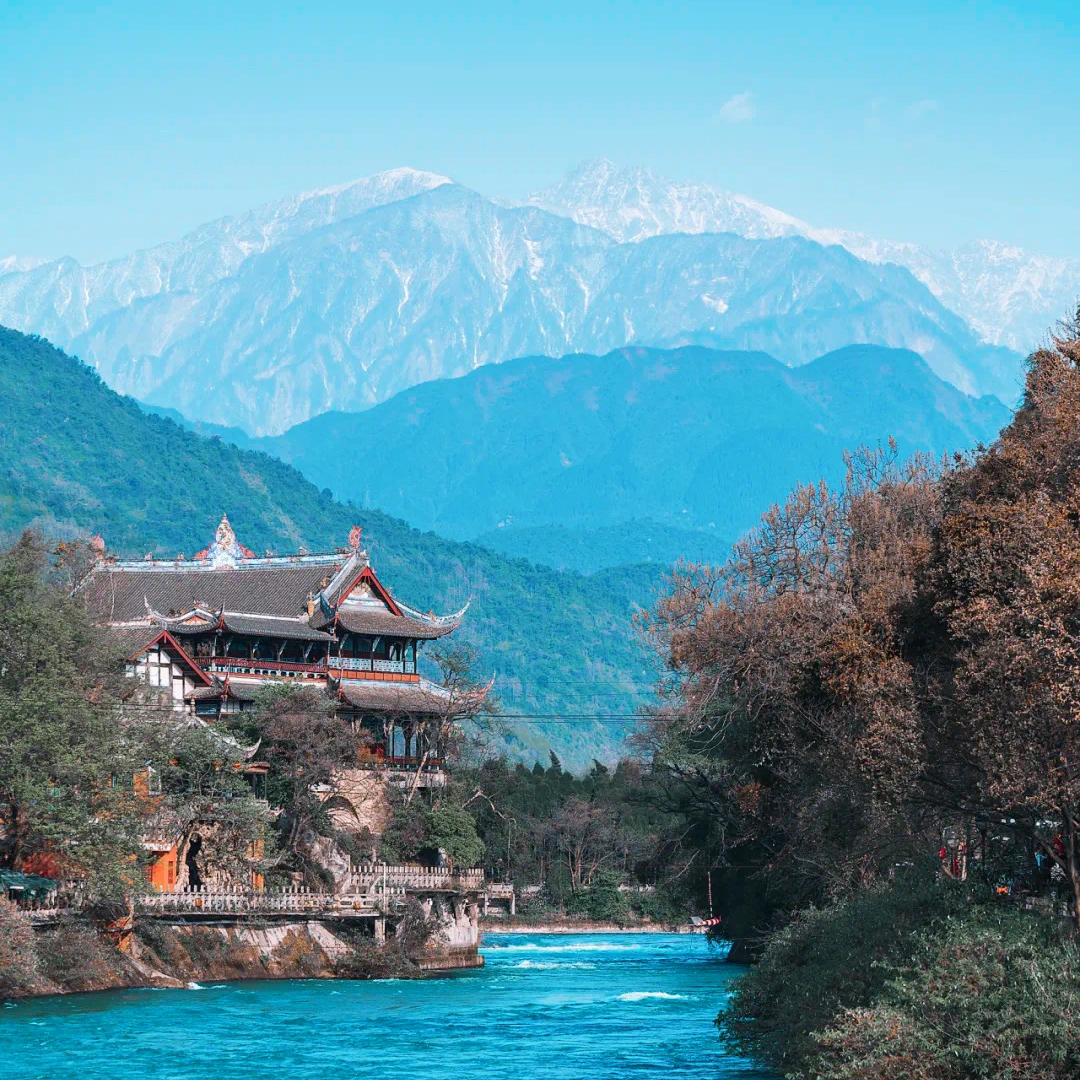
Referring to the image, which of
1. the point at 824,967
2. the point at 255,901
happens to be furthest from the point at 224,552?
the point at 824,967

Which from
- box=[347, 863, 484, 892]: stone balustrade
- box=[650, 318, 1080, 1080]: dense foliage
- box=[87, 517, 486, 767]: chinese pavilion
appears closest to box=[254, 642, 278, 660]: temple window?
box=[87, 517, 486, 767]: chinese pavilion

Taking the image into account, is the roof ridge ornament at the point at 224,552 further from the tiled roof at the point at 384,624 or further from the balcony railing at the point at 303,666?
the balcony railing at the point at 303,666

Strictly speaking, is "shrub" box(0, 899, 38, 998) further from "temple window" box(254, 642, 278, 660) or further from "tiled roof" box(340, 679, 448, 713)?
"temple window" box(254, 642, 278, 660)

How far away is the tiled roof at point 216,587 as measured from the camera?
290 feet

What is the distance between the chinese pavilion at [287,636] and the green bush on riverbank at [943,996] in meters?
45.4

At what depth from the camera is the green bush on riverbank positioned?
2788 centimetres

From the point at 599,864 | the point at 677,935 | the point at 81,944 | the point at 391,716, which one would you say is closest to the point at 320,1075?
the point at 81,944

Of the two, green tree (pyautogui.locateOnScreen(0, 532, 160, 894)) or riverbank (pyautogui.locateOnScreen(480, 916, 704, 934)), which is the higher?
green tree (pyautogui.locateOnScreen(0, 532, 160, 894))

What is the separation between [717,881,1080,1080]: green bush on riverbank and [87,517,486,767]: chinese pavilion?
1787 inches

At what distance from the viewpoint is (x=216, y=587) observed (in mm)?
91688

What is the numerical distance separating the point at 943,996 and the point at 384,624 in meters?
60.1

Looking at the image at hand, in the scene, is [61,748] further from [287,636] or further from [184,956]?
[287,636]

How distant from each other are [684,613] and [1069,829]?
20539mm

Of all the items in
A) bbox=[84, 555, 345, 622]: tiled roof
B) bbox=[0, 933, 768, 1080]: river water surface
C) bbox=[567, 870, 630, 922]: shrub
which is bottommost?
bbox=[0, 933, 768, 1080]: river water surface
